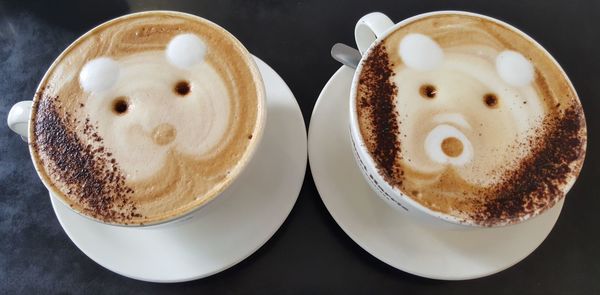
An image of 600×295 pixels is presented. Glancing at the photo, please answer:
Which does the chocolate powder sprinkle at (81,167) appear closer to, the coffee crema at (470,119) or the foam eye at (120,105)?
the foam eye at (120,105)

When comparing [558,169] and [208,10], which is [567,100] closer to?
[558,169]

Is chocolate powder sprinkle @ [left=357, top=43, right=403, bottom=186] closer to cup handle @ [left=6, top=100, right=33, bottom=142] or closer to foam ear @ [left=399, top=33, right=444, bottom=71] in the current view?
foam ear @ [left=399, top=33, right=444, bottom=71]

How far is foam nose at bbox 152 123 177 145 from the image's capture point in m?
0.74

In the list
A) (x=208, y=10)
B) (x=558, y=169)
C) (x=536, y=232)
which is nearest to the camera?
(x=558, y=169)

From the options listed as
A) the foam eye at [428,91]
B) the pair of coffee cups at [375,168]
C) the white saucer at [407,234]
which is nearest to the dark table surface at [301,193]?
the white saucer at [407,234]

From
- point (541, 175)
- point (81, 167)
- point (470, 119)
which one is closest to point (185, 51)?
point (81, 167)

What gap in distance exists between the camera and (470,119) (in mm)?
757

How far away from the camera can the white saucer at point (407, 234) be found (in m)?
0.83

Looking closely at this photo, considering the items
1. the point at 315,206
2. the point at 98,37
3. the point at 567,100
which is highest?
the point at 567,100

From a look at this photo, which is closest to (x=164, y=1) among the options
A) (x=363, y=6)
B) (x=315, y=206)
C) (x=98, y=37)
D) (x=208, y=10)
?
(x=208, y=10)

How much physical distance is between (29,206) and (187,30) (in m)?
0.49

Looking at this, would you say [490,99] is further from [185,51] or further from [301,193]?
[185,51]

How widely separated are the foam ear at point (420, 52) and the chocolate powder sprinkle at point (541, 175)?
20 centimetres

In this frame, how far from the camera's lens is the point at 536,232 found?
85cm
